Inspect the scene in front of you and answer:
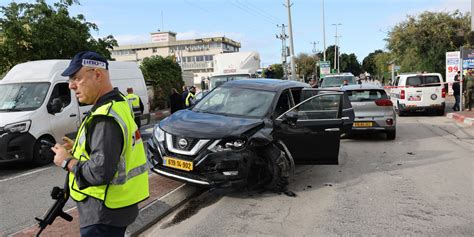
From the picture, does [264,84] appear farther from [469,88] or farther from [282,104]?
[469,88]

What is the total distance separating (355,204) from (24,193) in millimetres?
5300

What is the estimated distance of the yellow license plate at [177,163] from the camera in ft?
18.8

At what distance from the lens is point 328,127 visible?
694 cm

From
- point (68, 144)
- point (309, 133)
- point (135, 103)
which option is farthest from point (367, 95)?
point (68, 144)

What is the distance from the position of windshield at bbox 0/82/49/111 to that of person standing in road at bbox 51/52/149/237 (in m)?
7.49

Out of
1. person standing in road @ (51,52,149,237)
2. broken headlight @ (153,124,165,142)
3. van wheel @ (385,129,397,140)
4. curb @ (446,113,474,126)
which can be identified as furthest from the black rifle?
curb @ (446,113,474,126)

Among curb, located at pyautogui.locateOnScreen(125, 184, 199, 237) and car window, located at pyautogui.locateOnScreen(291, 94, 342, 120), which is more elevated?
car window, located at pyautogui.locateOnScreen(291, 94, 342, 120)

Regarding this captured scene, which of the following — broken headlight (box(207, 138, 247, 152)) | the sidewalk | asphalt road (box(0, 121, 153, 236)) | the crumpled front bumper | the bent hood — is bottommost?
asphalt road (box(0, 121, 153, 236))

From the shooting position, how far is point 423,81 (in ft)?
56.7

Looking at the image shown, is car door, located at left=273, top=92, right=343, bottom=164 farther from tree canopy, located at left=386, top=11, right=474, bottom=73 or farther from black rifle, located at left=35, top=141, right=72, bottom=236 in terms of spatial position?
tree canopy, located at left=386, top=11, right=474, bottom=73

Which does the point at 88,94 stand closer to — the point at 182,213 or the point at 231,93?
the point at 182,213

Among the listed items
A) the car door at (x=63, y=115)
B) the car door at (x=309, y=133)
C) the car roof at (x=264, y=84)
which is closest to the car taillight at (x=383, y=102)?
the car roof at (x=264, y=84)

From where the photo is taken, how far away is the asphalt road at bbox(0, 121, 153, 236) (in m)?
5.42

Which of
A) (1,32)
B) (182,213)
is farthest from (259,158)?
(1,32)
